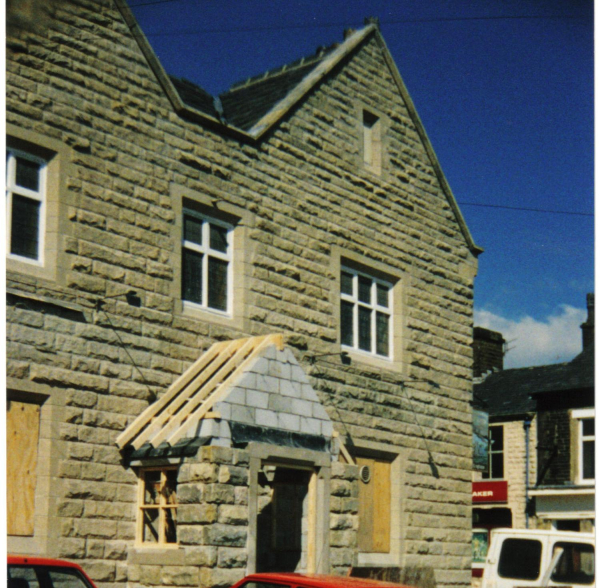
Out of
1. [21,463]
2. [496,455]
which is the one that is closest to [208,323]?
[21,463]

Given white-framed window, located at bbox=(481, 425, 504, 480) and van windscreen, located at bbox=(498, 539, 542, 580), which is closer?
van windscreen, located at bbox=(498, 539, 542, 580)

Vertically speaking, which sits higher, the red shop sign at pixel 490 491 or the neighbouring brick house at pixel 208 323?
the neighbouring brick house at pixel 208 323

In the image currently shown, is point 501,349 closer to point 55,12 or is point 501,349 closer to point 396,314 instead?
point 396,314

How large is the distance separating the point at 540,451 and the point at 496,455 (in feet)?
5.94

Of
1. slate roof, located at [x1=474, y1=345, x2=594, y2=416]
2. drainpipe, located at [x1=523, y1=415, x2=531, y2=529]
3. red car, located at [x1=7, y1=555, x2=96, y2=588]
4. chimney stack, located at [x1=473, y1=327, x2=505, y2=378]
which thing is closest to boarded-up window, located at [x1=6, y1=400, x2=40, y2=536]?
red car, located at [x1=7, y1=555, x2=96, y2=588]

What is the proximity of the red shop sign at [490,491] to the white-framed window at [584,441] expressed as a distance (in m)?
2.69

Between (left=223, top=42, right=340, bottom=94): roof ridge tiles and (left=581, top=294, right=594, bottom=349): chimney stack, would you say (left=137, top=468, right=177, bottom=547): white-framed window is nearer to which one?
(left=581, top=294, right=594, bottom=349): chimney stack

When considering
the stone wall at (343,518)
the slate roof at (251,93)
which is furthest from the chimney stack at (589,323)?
the slate roof at (251,93)

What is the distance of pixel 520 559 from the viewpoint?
13.5m

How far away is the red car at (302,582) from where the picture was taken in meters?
9.12

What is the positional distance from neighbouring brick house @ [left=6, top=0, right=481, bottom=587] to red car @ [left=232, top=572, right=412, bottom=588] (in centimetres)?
225

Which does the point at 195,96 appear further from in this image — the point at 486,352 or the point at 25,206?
the point at 486,352

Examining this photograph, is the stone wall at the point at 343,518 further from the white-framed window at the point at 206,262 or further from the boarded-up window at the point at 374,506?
the white-framed window at the point at 206,262

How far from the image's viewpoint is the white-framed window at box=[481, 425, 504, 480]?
33.0m
